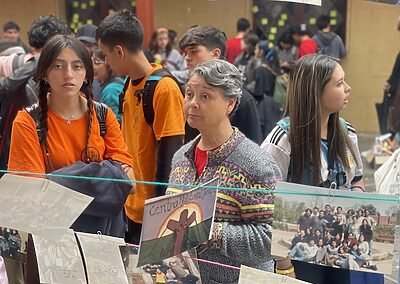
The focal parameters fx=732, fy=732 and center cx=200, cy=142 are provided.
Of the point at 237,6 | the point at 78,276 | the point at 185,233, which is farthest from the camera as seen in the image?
the point at 237,6

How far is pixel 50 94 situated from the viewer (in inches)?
116

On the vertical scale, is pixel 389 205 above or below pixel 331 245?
above

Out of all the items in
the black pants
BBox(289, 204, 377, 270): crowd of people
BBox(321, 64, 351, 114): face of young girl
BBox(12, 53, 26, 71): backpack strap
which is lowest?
the black pants

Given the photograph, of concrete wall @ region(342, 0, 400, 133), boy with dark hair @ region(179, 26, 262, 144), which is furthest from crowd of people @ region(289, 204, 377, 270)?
concrete wall @ region(342, 0, 400, 133)

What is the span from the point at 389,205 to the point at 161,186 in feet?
2.78

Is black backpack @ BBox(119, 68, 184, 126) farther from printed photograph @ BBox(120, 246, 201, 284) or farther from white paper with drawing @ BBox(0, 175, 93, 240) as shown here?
printed photograph @ BBox(120, 246, 201, 284)

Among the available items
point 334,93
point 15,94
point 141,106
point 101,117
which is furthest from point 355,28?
point 101,117

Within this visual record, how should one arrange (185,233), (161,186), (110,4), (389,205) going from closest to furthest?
(389,205) → (185,233) → (161,186) → (110,4)

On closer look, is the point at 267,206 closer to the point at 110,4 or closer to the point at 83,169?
the point at 83,169

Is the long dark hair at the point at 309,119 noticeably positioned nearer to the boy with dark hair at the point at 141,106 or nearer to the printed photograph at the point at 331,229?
the boy with dark hair at the point at 141,106

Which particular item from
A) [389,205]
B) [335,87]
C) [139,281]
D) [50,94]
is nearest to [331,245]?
[389,205]

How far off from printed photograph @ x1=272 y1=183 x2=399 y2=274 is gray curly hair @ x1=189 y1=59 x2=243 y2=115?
535 millimetres

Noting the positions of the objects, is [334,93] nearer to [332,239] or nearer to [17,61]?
[332,239]

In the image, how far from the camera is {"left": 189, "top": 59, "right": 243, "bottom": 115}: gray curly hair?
254 centimetres
